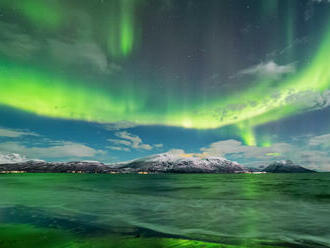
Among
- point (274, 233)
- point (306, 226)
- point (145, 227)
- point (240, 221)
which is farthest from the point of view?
point (240, 221)

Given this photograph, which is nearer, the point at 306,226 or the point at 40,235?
the point at 40,235

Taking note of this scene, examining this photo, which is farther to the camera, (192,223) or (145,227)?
(192,223)

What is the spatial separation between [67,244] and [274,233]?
36.1 feet

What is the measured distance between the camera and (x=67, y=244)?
9.34 m

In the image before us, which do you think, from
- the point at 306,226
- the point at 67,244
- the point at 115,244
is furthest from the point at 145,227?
the point at 306,226

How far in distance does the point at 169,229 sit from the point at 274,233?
6039 mm

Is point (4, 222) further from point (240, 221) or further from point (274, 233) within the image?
point (274, 233)

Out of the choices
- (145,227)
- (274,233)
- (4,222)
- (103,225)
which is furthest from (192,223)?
(4,222)

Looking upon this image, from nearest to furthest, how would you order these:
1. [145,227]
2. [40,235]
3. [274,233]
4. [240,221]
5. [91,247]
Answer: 1. [91,247]
2. [40,235]
3. [274,233]
4. [145,227]
5. [240,221]

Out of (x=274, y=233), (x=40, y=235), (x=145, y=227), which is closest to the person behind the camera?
(x=40, y=235)

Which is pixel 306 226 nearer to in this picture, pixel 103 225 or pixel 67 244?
pixel 103 225

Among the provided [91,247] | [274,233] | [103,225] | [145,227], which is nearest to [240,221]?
[274,233]

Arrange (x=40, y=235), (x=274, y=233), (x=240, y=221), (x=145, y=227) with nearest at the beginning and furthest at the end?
(x=40, y=235), (x=274, y=233), (x=145, y=227), (x=240, y=221)

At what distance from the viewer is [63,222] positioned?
14.2m
